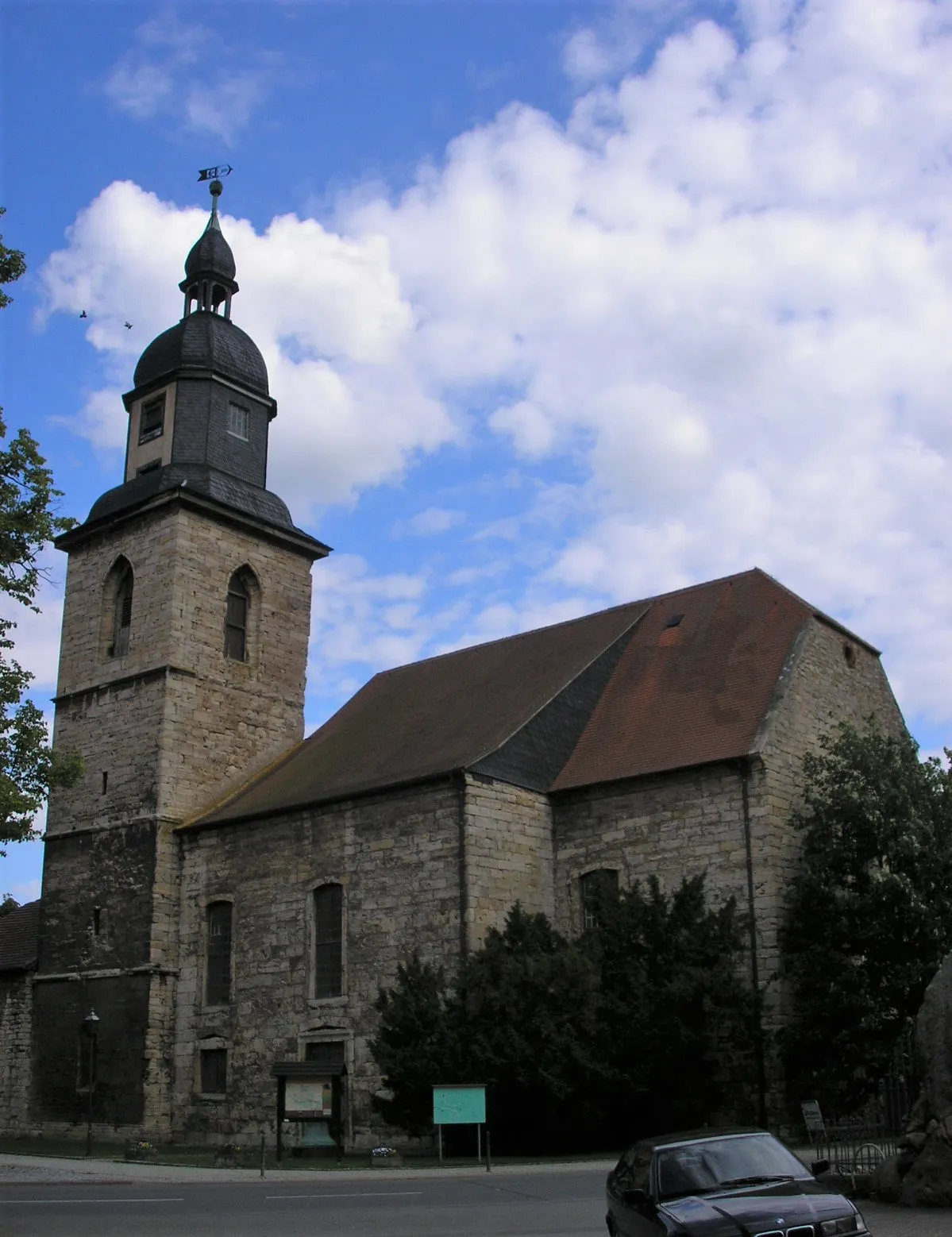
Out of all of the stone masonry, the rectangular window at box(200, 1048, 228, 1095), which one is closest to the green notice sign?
the rectangular window at box(200, 1048, 228, 1095)

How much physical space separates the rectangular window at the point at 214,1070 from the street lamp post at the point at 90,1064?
220cm

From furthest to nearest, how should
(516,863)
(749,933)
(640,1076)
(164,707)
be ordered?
(164,707) → (516,863) → (749,933) → (640,1076)

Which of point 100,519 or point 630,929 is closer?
point 630,929

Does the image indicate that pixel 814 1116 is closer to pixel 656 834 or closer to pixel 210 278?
pixel 656 834

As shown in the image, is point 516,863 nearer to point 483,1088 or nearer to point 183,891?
point 483,1088

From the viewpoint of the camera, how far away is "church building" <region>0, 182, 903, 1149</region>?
76.3 feet

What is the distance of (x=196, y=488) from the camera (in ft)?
104

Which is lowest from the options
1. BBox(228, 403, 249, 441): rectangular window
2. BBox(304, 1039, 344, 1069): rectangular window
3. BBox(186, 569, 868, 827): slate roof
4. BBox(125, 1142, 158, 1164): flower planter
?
BBox(125, 1142, 158, 1164): flower planter

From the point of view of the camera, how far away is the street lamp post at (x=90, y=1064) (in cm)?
2439

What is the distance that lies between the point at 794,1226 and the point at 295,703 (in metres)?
26.7

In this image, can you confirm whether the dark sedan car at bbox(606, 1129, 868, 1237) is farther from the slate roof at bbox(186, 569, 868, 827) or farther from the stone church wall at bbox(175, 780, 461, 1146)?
the stone church wall at bbox(175, 780, 461, 1146)

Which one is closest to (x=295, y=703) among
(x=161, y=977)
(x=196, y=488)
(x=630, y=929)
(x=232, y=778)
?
(x=232, y=778)

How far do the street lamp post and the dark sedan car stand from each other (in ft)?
59.0

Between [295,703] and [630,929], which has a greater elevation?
[295,703]
